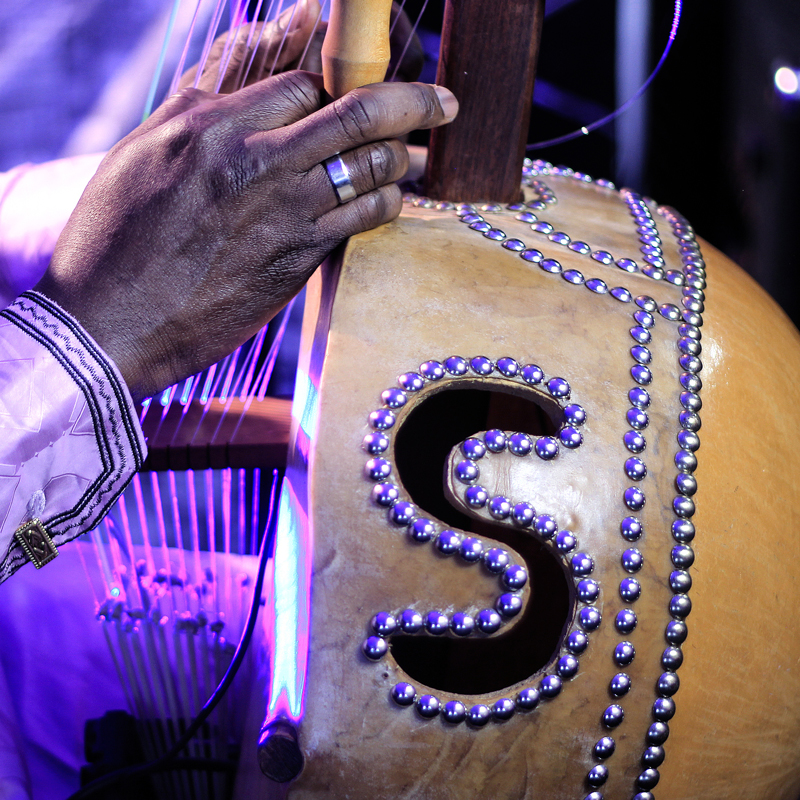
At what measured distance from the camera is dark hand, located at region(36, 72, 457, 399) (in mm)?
583

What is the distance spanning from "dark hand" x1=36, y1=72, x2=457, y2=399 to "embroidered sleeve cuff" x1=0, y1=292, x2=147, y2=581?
0.02 m

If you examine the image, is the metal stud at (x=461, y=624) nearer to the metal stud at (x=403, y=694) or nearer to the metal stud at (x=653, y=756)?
the metal stud at (x=403, y=694)

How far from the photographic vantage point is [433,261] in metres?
0.57

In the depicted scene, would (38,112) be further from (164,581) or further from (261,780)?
(261,780)

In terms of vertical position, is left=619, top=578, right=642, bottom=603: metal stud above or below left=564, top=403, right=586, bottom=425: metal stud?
below

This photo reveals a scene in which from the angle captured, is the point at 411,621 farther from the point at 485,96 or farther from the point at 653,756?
the point at 485,96

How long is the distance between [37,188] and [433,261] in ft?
2.26

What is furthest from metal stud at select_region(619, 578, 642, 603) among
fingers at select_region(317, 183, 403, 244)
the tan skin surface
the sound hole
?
fingers at select_region(317, 183, 403, 244)

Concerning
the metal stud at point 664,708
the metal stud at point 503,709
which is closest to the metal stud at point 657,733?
the metal stud at point 664,708

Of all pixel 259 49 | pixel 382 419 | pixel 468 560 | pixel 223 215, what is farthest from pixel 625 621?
pixel 259 49

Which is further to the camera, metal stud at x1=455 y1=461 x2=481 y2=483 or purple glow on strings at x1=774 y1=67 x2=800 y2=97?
purple glow on strings at x1=774 y1=67 x2=800 y2=97

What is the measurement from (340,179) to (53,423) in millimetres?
309

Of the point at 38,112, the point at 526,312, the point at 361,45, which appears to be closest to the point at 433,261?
the point at 526,312

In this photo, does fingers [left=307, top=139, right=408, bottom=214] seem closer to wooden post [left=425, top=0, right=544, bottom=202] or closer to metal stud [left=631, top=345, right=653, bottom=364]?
wooden post [left=425, top=0, right=544, bottom=202]
